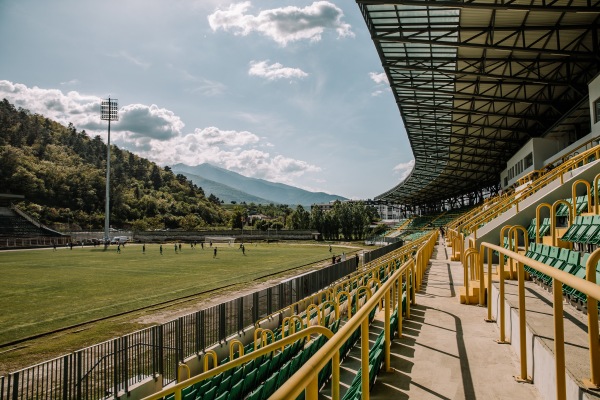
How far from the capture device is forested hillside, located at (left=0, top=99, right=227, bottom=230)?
122 m

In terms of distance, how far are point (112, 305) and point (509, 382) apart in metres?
20.2

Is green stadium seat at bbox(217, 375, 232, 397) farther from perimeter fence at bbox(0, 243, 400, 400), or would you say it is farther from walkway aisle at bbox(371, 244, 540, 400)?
walkway aisle at bbox(371, 244, 540, 400)

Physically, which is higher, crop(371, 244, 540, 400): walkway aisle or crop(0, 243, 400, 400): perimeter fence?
crop(371, 244, 540, 400): walkway aisle

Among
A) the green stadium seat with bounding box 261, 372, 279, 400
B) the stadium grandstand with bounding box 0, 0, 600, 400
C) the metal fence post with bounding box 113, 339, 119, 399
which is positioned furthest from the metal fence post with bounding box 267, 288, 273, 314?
the green stadium seat with bounding box 261, 372, 279, 400

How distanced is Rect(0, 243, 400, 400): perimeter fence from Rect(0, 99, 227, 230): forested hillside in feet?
353

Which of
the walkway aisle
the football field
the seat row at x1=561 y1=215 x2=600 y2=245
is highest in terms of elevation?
the seat row at x1=561 y1=215 x2=600 y2=245

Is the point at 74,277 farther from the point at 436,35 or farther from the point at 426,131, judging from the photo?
the point at 426,131

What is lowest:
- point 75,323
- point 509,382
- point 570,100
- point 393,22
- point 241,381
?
point 75,323

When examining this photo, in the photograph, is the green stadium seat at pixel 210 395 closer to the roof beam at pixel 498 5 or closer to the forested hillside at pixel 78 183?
the roof beam at pixel 498 5

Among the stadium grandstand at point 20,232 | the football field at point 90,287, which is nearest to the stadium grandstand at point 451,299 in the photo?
the football field at point 90,287

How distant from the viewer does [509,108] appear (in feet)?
100

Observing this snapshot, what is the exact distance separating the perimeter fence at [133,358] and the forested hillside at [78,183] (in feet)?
353

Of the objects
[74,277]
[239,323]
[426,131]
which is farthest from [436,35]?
[74,277]

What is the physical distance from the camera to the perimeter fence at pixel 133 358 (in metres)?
8.45
